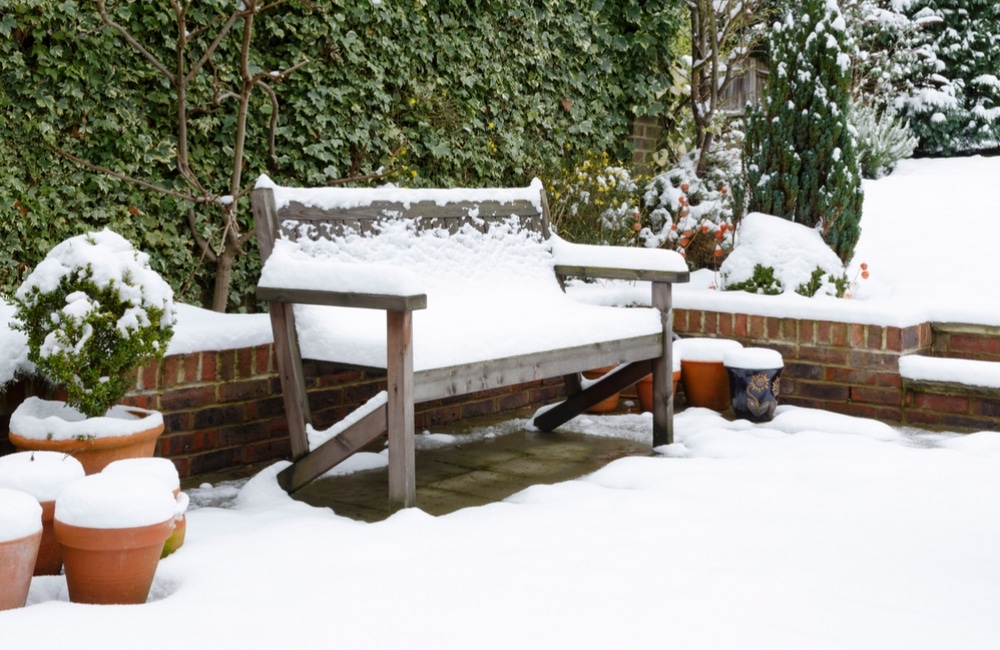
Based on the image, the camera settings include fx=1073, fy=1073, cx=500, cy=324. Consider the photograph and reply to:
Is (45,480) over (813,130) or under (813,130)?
under

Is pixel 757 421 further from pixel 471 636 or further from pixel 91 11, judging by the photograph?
pixel 91 11

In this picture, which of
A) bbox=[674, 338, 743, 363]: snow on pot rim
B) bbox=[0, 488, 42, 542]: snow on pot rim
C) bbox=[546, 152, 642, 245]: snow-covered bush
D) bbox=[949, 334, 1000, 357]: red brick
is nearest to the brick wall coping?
bbox=[949, 334, 1000, 357]: red brick

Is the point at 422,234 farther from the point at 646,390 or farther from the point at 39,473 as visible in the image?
the point at 39,473

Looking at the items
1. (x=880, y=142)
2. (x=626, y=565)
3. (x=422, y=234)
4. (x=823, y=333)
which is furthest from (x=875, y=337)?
(x=880, y=142)

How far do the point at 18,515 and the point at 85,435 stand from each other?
23.9 inches

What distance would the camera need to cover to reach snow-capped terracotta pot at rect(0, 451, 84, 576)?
7.54 feet

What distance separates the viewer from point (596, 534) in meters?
2.78

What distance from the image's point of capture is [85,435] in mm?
2684

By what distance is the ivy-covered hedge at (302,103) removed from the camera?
4121mm

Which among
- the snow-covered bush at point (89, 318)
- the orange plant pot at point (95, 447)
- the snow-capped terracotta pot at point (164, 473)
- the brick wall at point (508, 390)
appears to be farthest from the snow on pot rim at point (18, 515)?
the brick wall at point (508, 390)

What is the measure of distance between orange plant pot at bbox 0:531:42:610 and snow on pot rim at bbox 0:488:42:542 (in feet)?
0.04

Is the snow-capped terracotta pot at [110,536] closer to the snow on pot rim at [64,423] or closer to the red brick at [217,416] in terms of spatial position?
the snow on pot rim at [64,423]

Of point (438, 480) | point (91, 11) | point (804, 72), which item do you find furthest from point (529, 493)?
point (804, 72)

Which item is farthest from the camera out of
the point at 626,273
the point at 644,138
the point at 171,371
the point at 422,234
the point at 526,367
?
the point at 644,138
